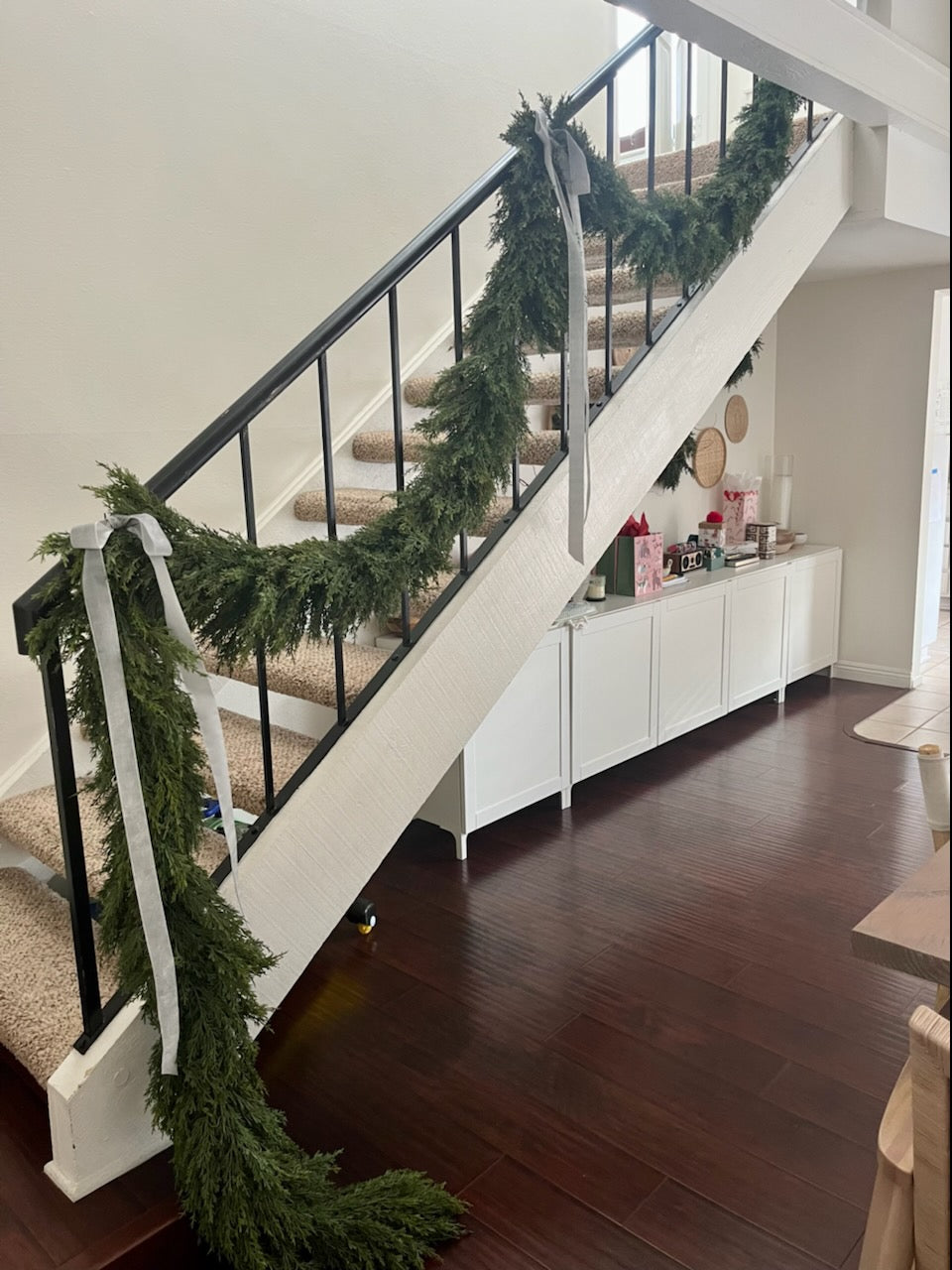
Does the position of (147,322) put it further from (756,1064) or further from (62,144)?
(756,1064)

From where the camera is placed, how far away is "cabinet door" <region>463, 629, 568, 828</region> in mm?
3430

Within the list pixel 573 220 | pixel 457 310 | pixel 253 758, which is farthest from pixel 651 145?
pixel 253 758

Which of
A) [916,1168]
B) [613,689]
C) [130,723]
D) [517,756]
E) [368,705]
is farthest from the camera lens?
[613,689]

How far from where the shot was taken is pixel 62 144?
2752mm

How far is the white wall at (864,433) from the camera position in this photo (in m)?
5.17

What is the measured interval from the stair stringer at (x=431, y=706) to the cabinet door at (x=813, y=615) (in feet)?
7.99

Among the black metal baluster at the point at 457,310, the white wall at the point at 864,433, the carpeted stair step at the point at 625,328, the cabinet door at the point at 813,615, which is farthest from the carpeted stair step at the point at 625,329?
the white wall at the point at 864,433

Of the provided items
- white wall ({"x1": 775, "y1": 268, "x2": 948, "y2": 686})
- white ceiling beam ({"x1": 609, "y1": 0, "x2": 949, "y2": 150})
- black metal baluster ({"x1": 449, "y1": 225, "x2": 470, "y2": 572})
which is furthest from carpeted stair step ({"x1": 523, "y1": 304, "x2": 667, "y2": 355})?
white wall ({"x1": 775, "y1": 268, "x2": 948, "y2": 686})

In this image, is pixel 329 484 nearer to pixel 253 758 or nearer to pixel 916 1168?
pixel 253 758

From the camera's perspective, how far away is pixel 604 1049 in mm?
2369

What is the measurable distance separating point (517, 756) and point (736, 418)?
2760 mm

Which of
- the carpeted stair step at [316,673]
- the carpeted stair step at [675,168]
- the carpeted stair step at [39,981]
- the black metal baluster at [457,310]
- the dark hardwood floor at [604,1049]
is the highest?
the carpeted stair step at [675,168]

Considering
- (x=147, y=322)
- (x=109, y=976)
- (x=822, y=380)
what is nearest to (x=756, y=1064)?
(x=109, y=976)

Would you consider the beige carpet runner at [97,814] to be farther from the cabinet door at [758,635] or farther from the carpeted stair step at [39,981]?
the cabinet door at [758,635]
